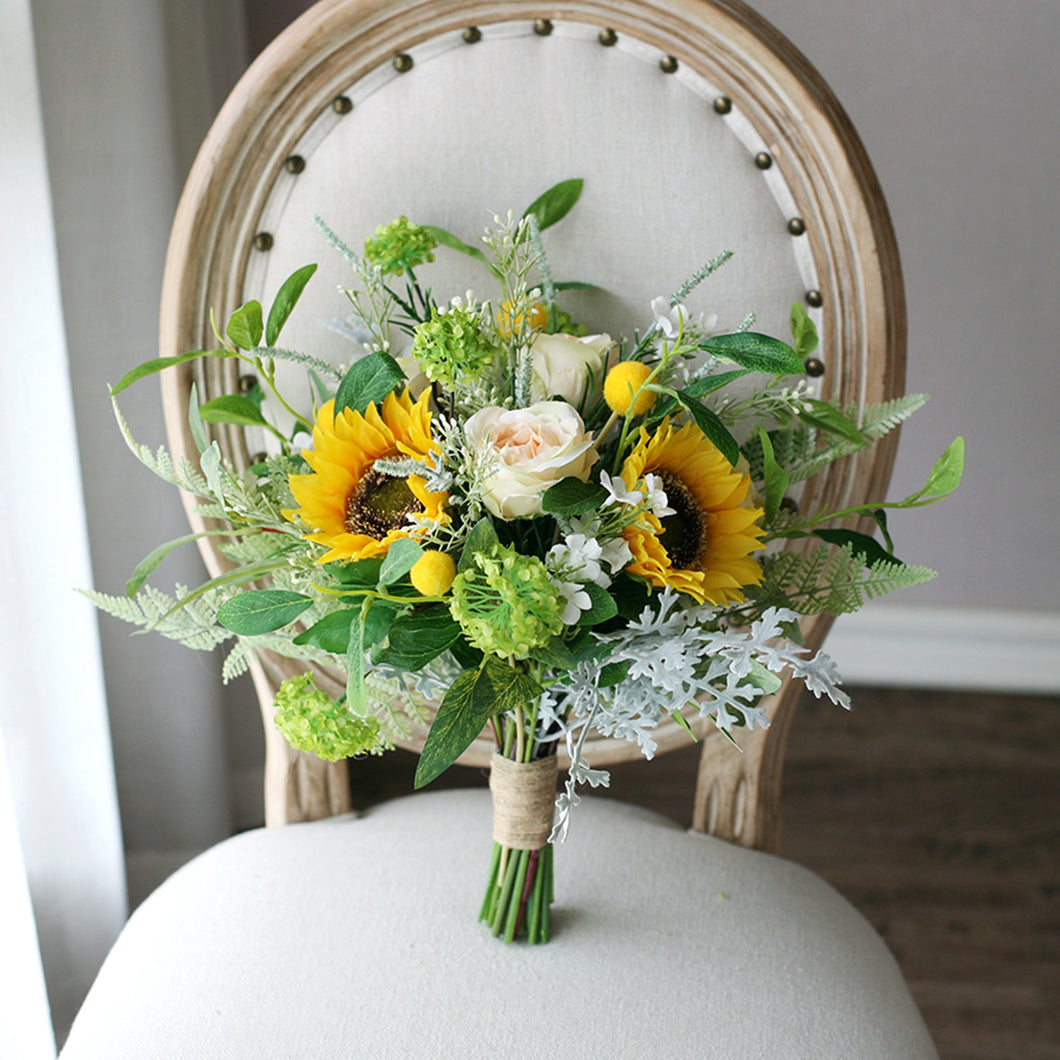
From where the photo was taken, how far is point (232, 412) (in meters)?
0.57

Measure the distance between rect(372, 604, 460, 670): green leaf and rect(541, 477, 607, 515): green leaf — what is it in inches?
3.1

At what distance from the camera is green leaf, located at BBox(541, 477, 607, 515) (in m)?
0.46

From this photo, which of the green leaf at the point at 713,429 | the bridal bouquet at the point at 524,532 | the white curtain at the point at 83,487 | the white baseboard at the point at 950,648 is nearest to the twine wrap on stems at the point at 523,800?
the bridal bouquet at the point at 524,532

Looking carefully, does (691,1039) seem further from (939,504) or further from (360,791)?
(939,504)

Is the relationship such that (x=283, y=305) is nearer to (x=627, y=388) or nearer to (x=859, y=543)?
(x=627, y=388)

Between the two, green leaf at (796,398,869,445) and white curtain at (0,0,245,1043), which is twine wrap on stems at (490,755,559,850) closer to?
green leaf at (796,398,869,445)

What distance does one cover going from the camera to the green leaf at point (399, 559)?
447 mm

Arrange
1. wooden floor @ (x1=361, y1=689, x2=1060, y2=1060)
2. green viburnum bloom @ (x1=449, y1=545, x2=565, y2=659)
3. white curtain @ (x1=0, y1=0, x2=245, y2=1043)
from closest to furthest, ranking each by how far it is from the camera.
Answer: green viburnum bloom @ (x1=449, y1=545, x2=565, y2=659) < white curtain @ (x1=0, y1=0, x2=245, y2=1043) < wooden floor @ (x1=361, y1=689, x2=1060, y2=1060)

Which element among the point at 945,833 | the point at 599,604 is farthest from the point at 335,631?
the point at 945,833

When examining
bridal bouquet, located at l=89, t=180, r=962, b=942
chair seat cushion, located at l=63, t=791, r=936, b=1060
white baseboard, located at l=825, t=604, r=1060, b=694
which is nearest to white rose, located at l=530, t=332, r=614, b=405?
bridal bouquet, located at l=89, t=180, r=962, b=942

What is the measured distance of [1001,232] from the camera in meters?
1.45

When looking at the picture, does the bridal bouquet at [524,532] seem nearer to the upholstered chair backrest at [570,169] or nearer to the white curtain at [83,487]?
the upholstered chair backrest at [570,169]

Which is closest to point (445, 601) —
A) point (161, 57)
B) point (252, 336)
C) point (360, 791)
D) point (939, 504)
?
point (252, 336)

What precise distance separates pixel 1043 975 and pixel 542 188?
114cm
